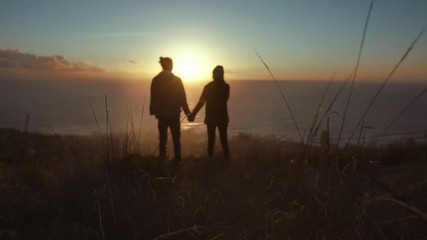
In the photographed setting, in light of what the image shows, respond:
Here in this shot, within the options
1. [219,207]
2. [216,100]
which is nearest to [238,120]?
[216,100]

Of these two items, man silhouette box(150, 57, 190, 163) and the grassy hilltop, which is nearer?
the grassy hilltop

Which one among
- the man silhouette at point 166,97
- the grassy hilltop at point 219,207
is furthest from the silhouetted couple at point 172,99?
the grassy hilltop at point 219,207

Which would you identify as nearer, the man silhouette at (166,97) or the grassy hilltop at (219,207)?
the grassy hilltop at (219,207)

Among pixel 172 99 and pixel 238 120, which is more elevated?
pixel 172 99

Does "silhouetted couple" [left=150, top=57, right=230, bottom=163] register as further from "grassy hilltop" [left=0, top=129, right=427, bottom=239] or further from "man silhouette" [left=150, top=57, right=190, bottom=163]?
"grassy hilltop" [left=0, top=129, right=427, bottom=239]

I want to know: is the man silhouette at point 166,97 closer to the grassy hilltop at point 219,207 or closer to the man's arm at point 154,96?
the man's arm at point 154,96

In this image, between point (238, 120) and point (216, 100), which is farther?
point (238, 120)

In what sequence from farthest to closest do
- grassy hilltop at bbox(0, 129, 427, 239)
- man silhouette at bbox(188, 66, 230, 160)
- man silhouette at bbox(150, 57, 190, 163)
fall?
man silhouette at bbox(188, 66, 230, 160) < man silhouette at bbox(150, 57, 190, 163) < grassy hilltop at bbox(0, 129, 427, 239)

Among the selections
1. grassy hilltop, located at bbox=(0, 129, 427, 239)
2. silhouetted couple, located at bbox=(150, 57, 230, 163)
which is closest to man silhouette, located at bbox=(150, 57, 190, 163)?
silhouetted couple, located at bbox=(150, 57, 230, 163)

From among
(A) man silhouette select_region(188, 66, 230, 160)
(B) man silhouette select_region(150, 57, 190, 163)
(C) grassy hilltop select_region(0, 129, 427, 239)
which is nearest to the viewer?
(C) grassy hilltop select_region(0, 129, 427, 239)

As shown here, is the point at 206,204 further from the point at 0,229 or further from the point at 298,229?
the point at 0,229

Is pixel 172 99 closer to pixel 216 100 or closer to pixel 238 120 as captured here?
pixel 216 100

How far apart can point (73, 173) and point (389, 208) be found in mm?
3358

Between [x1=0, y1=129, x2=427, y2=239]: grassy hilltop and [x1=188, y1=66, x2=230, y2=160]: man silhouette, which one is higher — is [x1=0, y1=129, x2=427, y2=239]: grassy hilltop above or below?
below
